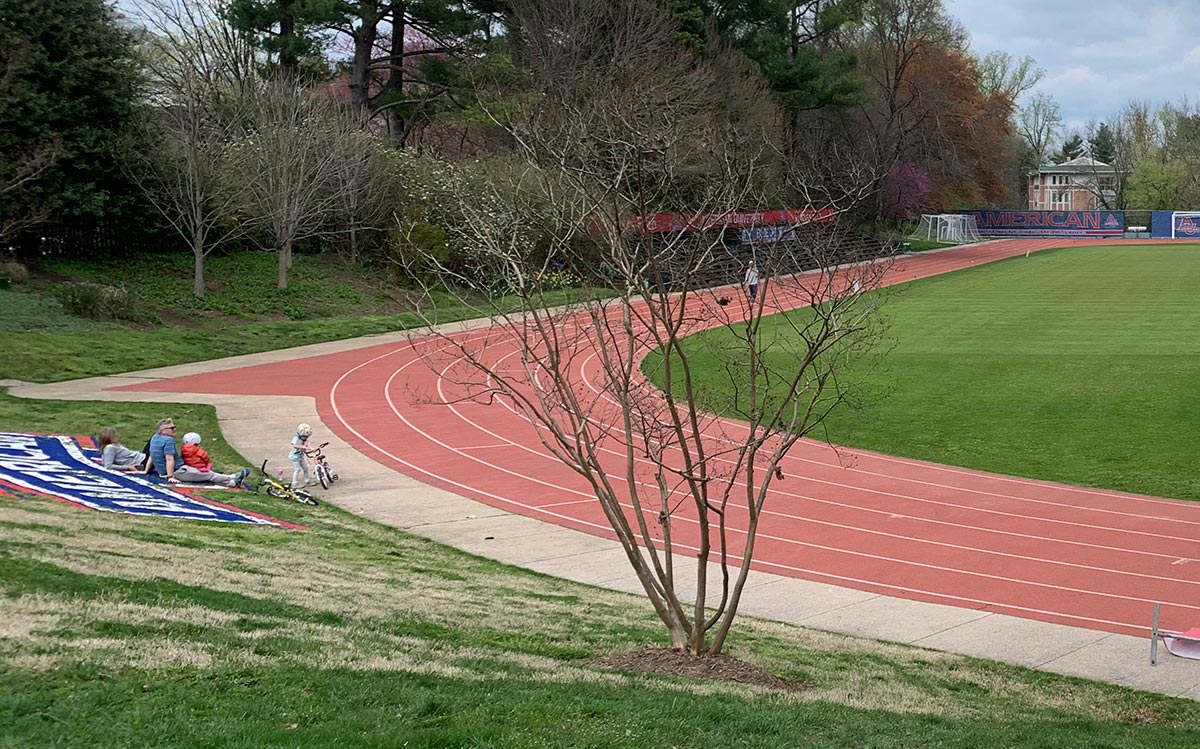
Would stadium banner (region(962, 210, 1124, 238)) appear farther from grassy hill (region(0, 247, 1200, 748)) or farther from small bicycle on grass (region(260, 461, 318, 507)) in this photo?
grassy hill (region(0, 247, 1200, 748))

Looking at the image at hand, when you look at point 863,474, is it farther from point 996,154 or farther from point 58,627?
point 996,154

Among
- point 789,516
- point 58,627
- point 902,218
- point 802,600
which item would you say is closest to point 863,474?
point 789,516

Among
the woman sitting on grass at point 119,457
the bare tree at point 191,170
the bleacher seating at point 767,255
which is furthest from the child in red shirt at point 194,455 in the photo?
the bare tree at point 191,170

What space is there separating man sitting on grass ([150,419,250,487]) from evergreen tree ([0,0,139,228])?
2291cm

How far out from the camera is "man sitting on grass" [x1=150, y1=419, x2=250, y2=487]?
1892 centimetres

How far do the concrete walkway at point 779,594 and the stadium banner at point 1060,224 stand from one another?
9982 cm

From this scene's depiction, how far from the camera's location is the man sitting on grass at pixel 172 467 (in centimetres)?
1892

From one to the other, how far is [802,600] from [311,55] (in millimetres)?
44467

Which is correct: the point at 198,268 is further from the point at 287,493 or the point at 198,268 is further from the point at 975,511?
the point at 975,511

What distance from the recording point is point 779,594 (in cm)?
1552

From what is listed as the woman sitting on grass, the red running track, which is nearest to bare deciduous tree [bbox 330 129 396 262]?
the red running track

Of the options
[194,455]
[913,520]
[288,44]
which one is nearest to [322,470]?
[194,455]

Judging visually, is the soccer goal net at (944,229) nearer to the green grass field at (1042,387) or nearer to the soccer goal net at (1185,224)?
the soccer goal net at (1185,224)

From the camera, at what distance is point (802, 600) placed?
15266 millimetres
